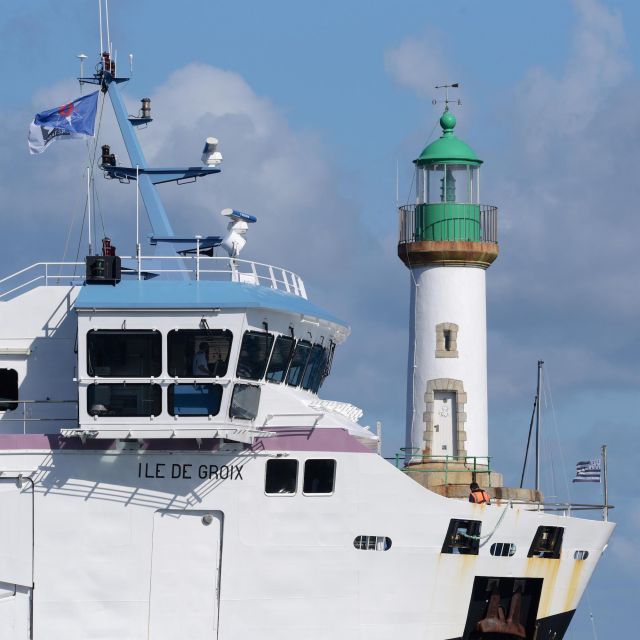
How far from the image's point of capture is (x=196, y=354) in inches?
1804

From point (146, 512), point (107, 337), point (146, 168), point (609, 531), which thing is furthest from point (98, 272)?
point (609, 531)

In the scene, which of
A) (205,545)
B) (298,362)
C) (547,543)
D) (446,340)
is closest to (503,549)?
(547,543)

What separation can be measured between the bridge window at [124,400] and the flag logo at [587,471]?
1452 centimetres

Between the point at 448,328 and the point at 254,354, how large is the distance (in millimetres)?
13392

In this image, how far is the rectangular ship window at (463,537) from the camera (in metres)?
46.8

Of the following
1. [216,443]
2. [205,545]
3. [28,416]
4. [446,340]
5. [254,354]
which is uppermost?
[446,340]

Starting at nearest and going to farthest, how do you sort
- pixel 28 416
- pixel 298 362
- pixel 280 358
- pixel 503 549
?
1. pixel 280 358
2. pixel 503 549
3. pixel 28 416
4. pixel 298 362

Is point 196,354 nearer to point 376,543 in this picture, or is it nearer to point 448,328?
point 376,543

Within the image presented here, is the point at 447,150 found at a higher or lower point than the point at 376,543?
higher

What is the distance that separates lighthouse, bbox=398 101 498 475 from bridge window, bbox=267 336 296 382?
10978 millimetres

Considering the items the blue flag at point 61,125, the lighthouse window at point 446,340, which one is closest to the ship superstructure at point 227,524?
the blue flag at point 61,125

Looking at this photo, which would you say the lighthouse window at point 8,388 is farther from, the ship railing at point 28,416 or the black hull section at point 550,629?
the black hull section at point 550,629

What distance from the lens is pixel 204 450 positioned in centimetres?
4644

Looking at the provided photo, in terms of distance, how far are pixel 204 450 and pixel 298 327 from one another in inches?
138
